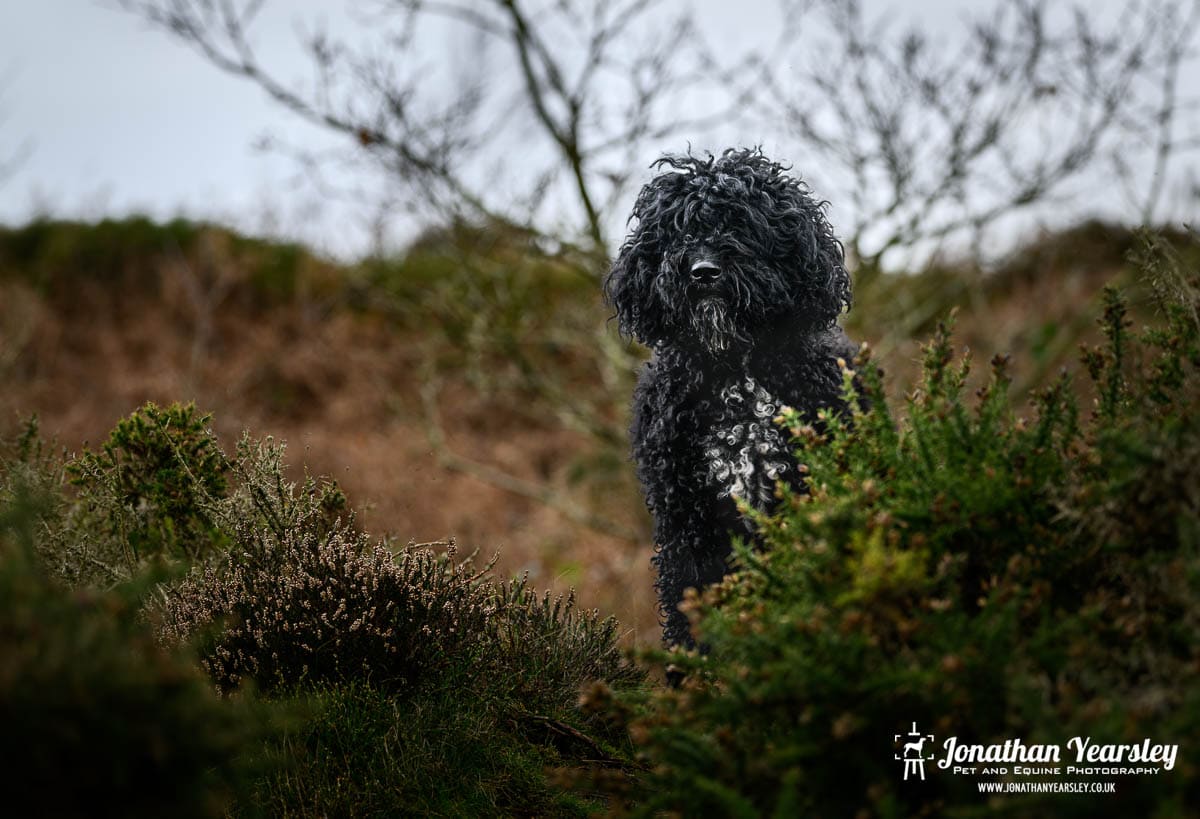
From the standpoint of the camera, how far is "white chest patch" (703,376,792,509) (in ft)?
11.3

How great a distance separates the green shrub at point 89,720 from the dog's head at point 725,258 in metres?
2.03

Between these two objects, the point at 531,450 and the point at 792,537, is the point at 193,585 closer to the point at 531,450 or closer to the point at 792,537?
the point at 792,537

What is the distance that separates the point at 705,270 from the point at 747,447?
2.26 ft

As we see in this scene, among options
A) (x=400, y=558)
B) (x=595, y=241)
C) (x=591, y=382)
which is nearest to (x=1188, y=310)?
(x=400, y=558)

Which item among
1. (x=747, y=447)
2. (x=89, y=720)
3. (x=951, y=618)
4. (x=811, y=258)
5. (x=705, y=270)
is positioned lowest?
(x=89, y=720)

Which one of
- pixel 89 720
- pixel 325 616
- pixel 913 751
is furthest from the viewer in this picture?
pixel 325 616

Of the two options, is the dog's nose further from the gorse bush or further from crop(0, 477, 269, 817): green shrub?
crop(0, 477, 269, 817): green shrub

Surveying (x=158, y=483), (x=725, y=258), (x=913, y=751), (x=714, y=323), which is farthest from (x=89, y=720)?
(x=158, y=483)

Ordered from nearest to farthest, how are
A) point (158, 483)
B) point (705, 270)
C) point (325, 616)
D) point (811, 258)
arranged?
point (705, 270), point (811, 258), point (325, 616), point (158, 483)

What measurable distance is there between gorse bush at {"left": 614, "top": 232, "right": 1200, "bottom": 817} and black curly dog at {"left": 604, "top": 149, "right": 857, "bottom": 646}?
330 mm

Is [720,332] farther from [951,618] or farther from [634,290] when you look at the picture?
[951,618]

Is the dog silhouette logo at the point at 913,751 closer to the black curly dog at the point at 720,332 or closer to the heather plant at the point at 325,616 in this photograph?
the black curly dog at the point at 720,332

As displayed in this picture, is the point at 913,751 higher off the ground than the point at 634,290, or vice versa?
the point at 634,290

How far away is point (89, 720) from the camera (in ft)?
6.24
